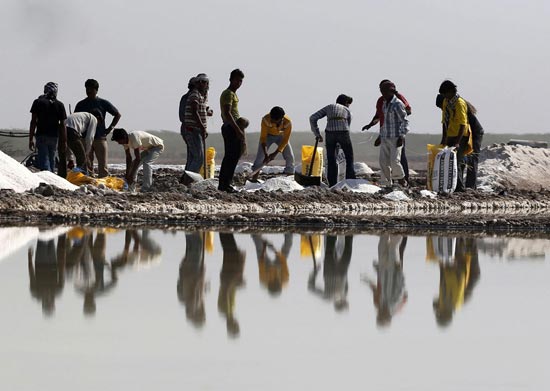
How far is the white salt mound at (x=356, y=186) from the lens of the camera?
16594mm

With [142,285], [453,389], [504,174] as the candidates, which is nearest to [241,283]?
[142,285]

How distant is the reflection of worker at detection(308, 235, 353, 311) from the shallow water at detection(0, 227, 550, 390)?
1cm

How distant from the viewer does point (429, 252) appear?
9188mm

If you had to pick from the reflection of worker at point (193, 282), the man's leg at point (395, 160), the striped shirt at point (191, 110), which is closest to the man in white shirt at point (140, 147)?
the striped shirt at point (191, 110)

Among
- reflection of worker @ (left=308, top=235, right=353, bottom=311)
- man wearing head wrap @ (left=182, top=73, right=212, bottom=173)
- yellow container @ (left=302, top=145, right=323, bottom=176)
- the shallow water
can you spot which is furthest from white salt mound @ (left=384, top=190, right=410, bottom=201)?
the shallow water

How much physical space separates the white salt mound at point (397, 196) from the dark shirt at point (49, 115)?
4.18 metres

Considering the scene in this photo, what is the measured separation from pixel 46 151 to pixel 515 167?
13.8m

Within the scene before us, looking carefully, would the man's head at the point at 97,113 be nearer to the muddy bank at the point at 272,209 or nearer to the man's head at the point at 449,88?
the muddy bank at the point at 272,209

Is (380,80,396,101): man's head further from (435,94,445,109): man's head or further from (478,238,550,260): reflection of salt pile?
(478,238,550,260): reflection of salt pile

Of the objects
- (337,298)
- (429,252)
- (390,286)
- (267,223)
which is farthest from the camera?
(267,223)

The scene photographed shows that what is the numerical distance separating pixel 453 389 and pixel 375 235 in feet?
22.3

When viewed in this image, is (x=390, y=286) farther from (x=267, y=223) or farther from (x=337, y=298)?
(x=267, y=223)

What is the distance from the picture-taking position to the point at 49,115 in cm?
1639

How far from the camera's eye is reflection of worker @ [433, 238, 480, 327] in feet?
19.7
